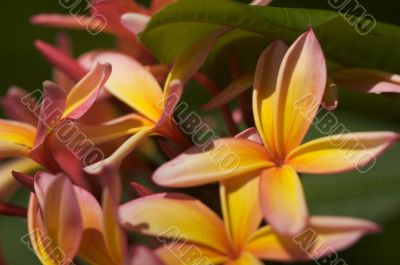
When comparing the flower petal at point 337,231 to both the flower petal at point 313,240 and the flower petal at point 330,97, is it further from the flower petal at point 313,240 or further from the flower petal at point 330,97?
the flower petal at point 330,97

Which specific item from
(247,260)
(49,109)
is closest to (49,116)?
(49,109)

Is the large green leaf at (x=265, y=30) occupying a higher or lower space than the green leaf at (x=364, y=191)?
higher

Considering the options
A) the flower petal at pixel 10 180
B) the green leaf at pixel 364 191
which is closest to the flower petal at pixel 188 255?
the flower petal at pixel 10 180

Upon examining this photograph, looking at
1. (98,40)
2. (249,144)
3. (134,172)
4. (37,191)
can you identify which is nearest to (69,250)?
(37,191)

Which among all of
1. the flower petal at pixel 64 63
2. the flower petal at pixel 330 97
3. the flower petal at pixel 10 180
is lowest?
the flower petal at pixel 10 180

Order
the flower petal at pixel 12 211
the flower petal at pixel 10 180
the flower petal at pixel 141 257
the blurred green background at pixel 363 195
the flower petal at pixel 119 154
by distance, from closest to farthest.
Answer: the flower petal at pixel 141 257
the flower petal at pixel 119 154
the flower petal at pixel 12 211
the flower petal at pixel 10 180
the blurred green background at pixel 363 195

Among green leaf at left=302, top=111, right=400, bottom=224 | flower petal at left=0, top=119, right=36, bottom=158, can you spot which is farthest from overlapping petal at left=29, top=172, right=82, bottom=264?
green leaf at left=302, top=111, right=400, bottom=224
